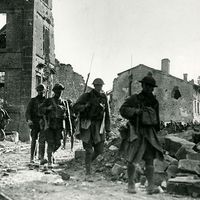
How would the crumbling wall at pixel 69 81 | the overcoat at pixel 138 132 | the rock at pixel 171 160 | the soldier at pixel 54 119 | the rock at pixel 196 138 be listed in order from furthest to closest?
1. the crumbling wall at pixel 69 81
2. the rock at pixel 196 138
3. the soldier at pixel 54 119
4. the rock at pixel 171 160
5. the overcoat at pixel 138 132

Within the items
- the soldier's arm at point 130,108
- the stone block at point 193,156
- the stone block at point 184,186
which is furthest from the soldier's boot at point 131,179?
the stone block at point 193,156

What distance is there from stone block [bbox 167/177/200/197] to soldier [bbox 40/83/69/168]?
139 inches

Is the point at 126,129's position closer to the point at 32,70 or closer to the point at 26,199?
the point at 26,199

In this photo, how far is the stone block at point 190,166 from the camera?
6.71 meters

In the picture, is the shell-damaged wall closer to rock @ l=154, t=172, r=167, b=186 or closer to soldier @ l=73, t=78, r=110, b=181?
soldier @ l=73, t=78, r=110, b=181

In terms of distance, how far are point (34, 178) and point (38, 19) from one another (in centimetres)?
1782

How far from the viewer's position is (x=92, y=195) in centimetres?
558

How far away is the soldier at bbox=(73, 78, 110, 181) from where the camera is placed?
7625mm

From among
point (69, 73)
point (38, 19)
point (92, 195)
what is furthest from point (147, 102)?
point (69, 73)

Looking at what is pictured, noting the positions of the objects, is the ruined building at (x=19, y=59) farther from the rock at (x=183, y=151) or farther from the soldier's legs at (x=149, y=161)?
the soldier's legs at (x=149, y=161)

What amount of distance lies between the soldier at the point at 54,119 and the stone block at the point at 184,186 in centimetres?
354

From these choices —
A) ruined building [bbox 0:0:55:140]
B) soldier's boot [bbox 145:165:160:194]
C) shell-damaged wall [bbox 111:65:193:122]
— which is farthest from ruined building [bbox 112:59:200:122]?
soldier's boot [bbox 145:165:160:194]

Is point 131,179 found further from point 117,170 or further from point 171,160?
point 171,160

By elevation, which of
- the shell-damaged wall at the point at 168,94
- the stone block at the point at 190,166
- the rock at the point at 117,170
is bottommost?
the rock at the point at 117,170
